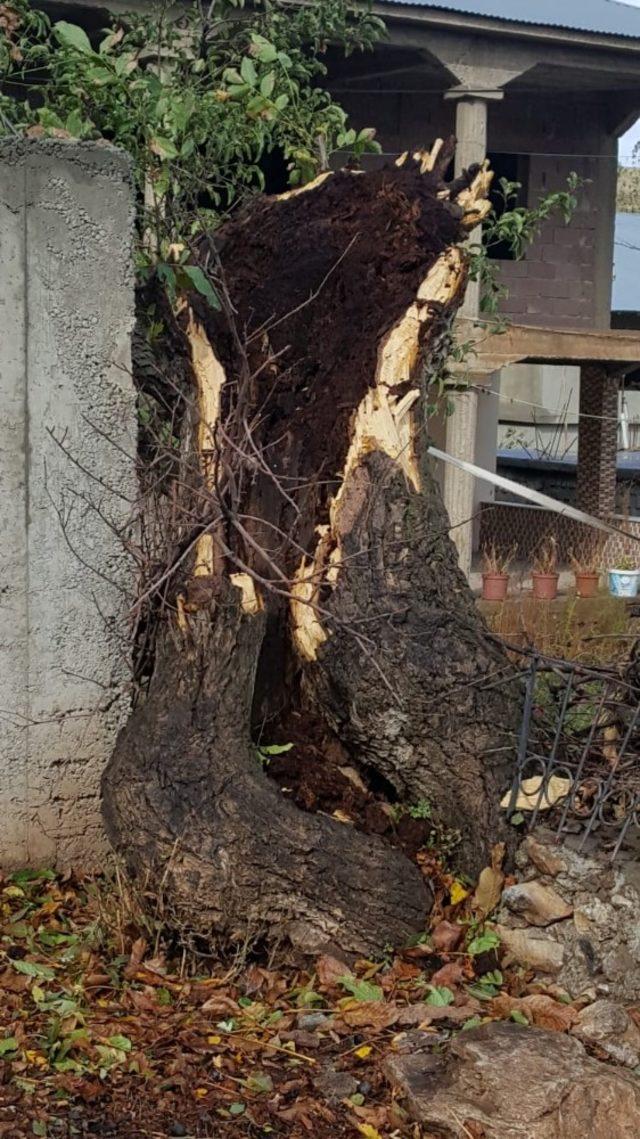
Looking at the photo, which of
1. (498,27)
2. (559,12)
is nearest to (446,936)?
(498,27)

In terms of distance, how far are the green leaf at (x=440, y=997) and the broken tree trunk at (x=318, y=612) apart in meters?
0.24

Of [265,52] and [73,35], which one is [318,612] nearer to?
[73,35]

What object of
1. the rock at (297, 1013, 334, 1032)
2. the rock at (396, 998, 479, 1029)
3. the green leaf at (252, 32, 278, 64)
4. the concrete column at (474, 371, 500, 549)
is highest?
the green leaf at (252, 32, 278, 64)

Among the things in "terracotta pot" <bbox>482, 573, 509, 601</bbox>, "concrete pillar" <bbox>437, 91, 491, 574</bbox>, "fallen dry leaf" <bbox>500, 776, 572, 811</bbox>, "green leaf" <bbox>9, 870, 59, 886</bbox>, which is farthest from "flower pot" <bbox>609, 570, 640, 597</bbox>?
"green leaf" <bbox>9, 870, 59, 886</bbox>

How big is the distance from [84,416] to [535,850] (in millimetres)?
1772

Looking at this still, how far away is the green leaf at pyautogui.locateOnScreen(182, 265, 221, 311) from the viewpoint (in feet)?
12.6

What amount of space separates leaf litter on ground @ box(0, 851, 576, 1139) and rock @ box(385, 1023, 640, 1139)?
8cm

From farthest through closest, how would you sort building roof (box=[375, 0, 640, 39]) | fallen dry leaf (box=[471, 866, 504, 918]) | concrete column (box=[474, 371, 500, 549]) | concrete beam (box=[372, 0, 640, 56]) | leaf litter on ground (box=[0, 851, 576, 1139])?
concrete column (box=[474, 371, 500, 549]), building roof (box=[375, 0, 640, 39]), concrete beam (box=[372, 0, 640, 56]), fallen dry leaf (box=[471, 866, 504, 918]), leaf litter on ground (box=[0, 851, 576, 1139])

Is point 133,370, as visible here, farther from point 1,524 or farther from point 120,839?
point 120,839

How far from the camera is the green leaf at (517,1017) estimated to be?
3.21 m

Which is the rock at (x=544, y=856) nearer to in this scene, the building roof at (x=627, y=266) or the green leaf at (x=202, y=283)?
the green leaf at (x=202, y=283)

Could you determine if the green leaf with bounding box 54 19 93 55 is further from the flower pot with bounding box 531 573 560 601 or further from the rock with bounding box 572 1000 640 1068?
the flower pot with bounding box 531 573 560 601

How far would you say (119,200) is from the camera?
3.75 m

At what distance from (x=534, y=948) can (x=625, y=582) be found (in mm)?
9733
